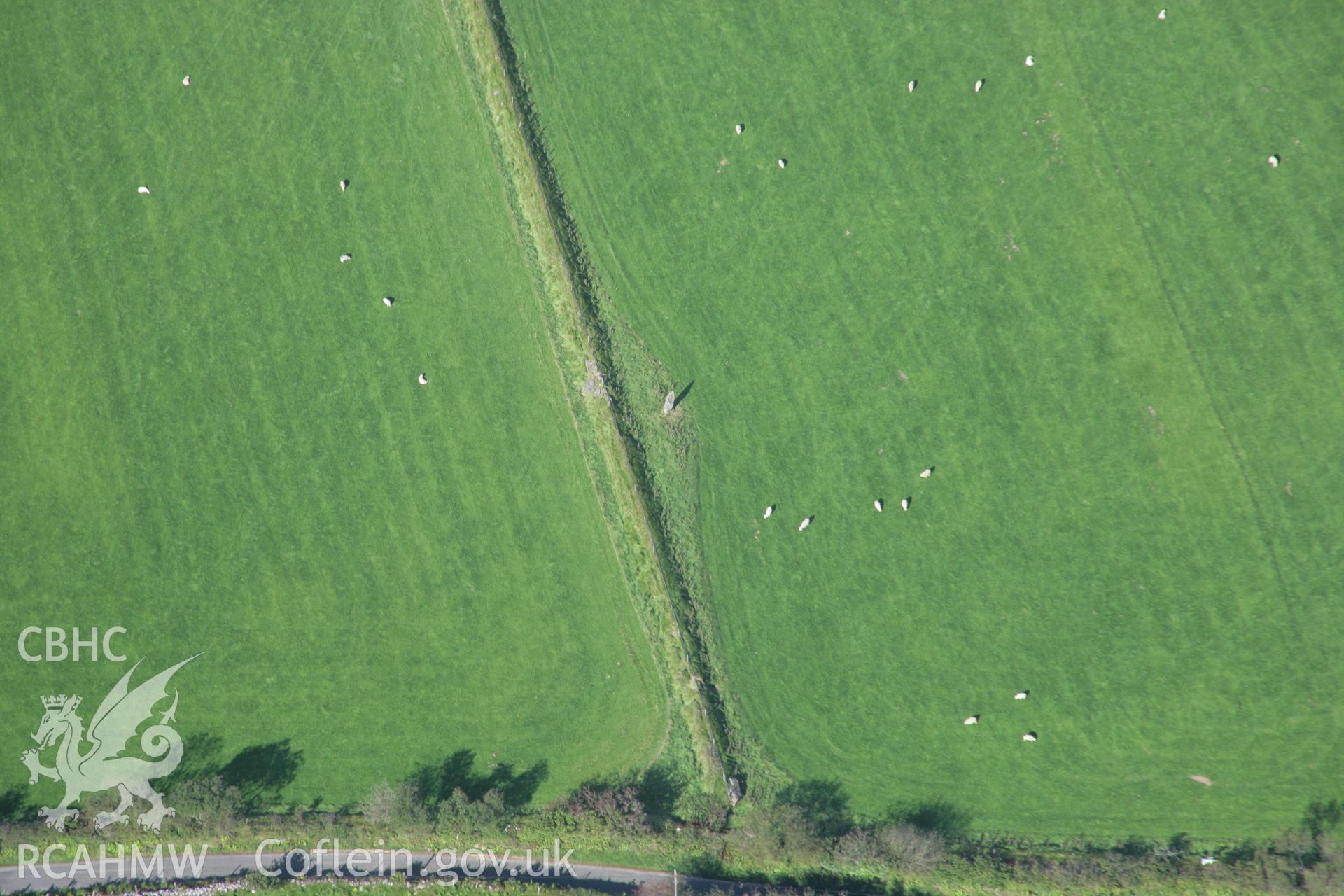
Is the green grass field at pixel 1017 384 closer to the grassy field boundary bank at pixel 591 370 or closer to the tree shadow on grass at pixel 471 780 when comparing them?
the grassy field boundary bank at pixel 591 370

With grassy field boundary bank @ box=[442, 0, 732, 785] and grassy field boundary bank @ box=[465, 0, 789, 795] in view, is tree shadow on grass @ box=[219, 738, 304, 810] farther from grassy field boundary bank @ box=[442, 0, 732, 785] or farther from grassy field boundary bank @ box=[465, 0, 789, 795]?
grassy field boundary bank @ box=[465, 0, 789, 795]

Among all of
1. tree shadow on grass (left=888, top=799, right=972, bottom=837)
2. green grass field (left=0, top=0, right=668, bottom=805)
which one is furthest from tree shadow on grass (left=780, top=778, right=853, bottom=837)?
green grass field (left=0, top=0, right=668, bottom=805)

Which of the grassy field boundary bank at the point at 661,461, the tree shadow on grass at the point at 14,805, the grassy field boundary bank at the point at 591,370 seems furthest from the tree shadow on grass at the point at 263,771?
the grassy field boundary bank at the point at 661,461

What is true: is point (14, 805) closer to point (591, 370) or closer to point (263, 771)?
point (263, 771)

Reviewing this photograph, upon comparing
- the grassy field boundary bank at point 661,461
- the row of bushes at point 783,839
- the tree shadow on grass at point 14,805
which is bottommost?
the row of bushes at point 783,839

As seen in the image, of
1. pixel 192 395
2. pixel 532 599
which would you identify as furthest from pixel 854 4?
pixel 192 395

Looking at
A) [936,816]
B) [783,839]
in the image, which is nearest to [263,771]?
[783,839]
